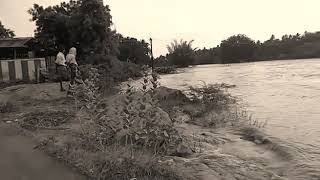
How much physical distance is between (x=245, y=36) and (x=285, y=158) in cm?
5597

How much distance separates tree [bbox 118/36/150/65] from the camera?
49.9 meters

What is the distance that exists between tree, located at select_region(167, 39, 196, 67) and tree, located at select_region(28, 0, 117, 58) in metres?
25.6

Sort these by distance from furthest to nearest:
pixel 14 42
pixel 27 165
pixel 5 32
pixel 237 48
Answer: pixel 237 48 < pixel 5 32 < pixel 14 42 < pixel 27 165

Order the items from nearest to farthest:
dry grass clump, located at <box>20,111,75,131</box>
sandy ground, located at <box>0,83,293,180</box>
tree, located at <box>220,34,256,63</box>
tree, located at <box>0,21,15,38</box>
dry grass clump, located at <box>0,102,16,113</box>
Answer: sandy ground, located at <box>0,83,293,180</box>
dry grass clump, located at <box>20,111,75,131</box>
dry grass clump, located at <box>0,102,16,113</box>
tree, located at <box>0,21,15,38</box>
tree, located at <box>220,34,256,63</box>

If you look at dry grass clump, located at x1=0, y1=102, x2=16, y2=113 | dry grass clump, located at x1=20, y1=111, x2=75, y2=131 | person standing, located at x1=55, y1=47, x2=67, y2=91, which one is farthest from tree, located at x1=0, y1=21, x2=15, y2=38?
dry grass clump, located at x1=20, y1=111, x2=75, y2=131

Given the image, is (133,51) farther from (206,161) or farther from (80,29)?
(206,161)

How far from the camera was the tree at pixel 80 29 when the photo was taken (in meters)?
30.8

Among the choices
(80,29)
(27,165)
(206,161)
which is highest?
(80,29)

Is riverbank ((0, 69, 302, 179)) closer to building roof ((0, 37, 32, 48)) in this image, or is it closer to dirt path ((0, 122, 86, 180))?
dirt path ((0, 122, 86, 180))

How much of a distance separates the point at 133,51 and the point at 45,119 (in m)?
39.1

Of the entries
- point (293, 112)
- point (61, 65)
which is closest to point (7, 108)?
point (61, 65)

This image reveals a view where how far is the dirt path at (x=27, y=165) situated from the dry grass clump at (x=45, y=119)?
6.00 ft

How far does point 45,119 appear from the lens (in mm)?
11492

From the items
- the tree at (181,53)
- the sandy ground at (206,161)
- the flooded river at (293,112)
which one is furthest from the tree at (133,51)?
the sandy ground at (206,161)
